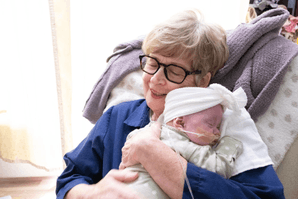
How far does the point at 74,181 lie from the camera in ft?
3.44

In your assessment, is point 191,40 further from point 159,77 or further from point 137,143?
point 137,143

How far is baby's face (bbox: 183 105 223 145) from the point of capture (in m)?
0.85

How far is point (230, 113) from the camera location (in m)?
0.97

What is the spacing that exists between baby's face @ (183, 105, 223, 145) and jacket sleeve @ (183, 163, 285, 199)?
0.10 m

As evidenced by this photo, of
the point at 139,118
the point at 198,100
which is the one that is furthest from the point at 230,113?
the point at 139,118

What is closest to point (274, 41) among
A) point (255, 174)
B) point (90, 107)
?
point (255, 174)

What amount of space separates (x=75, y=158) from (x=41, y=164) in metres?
1.44

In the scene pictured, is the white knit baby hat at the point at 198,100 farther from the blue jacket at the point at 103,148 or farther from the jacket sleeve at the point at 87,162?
the jacket sleeve at the point at 87,162

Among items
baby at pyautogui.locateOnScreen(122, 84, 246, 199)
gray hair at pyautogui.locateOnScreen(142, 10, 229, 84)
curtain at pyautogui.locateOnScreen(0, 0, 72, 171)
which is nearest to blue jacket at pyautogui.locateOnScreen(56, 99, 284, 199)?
baby at pyautogui.locateOnScreen(122, 84, 246, 199)

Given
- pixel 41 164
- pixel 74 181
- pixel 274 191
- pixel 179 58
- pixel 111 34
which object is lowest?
pixel 41 164

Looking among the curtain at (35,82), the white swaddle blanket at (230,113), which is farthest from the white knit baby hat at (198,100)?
the curtain at (35,82)

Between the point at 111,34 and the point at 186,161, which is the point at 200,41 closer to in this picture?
the point at 186,161

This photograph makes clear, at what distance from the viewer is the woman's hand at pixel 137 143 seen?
33.6 inches

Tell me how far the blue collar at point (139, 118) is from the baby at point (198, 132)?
0.18m
